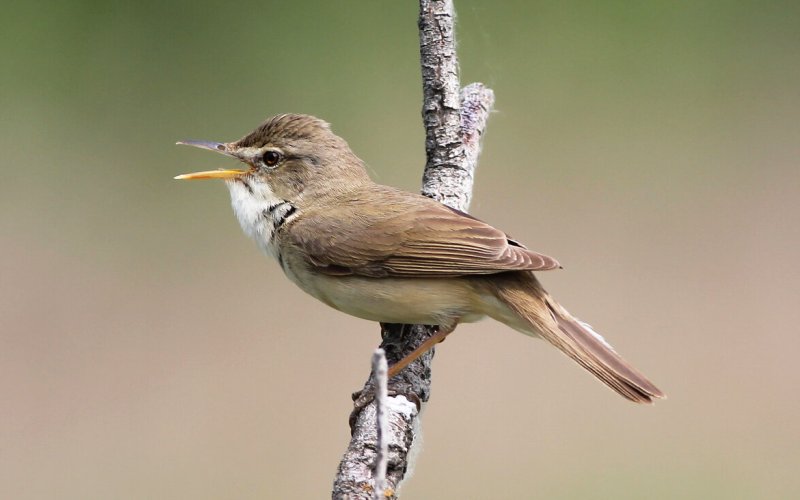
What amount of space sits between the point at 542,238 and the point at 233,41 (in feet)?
8.34

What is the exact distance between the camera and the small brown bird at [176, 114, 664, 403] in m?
3.30

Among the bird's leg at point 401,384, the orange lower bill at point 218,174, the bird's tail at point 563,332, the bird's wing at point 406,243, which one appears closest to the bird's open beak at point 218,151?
the orange lower bill at point 218,174

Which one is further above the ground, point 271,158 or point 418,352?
point 271,158

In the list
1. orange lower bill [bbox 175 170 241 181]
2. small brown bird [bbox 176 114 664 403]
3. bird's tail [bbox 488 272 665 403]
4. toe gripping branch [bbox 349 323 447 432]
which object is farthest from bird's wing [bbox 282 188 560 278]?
orange lower bill [bbox 175 170 241 181]

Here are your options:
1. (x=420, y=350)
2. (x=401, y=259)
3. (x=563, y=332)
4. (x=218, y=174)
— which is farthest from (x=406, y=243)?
(x=218, y=174)

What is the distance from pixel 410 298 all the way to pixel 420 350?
173 mm

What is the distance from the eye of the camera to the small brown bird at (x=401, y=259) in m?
3.30

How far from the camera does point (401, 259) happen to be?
3.43 metres

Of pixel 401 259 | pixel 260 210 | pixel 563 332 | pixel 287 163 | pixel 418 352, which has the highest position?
pixel 287 163

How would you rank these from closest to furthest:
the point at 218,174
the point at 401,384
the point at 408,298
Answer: the point at 401,384 < the point at 408,298 < the point at 218,174

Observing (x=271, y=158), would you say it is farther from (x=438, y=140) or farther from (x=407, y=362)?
(x=407, y=362)

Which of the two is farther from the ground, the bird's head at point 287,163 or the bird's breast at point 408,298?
the bird's head at point 287,163

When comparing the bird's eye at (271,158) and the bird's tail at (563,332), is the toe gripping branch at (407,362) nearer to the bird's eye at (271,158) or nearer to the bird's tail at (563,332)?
the bird's tail at (563,332)

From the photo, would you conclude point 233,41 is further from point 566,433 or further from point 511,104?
point 566,433
